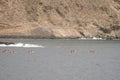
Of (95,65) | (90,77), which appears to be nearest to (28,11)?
(95,65)

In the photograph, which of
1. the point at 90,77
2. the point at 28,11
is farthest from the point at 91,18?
the point at 90,77

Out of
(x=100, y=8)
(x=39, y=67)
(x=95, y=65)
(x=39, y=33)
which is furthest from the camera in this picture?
(x=100, y=8)

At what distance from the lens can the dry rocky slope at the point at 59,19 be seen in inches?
5842

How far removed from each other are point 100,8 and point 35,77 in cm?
Result: 12847

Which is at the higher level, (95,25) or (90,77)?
(90,77)

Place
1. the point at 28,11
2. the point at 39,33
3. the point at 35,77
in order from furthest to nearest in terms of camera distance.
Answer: the point at 28,11
the point at 39,33
the point at 35,77

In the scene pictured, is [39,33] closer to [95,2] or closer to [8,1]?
[8,1]

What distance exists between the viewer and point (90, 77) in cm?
4819

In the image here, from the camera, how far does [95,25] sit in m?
166

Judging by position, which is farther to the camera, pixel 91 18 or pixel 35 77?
pixel 91 18

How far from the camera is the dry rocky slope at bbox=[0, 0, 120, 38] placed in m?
148

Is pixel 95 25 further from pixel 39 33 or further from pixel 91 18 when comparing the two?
pixel 39 33

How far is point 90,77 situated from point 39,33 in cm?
9737

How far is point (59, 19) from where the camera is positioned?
529 ft
